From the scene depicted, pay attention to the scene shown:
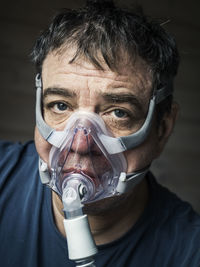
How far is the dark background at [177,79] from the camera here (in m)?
2.64

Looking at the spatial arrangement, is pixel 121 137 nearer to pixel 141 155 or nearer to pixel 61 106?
pixel 141 155

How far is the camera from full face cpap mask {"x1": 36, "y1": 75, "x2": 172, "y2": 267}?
4.69ft

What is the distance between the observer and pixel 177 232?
1.80 m

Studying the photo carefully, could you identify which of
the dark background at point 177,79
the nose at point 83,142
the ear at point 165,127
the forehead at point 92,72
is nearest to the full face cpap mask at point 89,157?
the nose at point 83,142

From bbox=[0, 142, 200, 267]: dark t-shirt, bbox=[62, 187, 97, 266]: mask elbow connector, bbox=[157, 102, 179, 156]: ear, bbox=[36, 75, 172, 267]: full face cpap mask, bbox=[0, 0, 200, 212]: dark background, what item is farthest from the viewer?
bbox=[0, 0, 200, 212]: dark background

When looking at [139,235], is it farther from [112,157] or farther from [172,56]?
[172,56]

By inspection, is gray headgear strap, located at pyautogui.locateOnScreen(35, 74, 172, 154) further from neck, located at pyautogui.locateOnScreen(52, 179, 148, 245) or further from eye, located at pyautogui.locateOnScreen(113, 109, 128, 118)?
neck, located at pyautogui.locateOnScreen(52, 179, 148, 245)

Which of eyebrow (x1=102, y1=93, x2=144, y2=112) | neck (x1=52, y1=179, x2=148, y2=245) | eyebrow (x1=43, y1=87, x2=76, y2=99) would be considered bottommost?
neck (x1=52, y1=179, x2=148, y2=245)

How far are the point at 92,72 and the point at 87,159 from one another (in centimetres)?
30

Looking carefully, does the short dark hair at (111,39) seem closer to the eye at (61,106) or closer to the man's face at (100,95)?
the man's face at (100,95)

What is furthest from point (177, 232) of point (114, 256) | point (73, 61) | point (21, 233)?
point (73, 61)

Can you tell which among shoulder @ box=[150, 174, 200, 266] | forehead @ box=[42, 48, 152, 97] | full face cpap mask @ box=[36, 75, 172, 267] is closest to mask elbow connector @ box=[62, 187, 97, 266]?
full face cpap mask @ box=[36, 75, 172, 267]

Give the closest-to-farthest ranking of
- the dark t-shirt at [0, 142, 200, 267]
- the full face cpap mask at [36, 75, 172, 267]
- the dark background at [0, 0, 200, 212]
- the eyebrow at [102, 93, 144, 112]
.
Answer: the full face cpap mask at [36, 75, 172, 267] → the eyebrow at [102, 93, 144, 112] → the dark t-shirt at [0, 142, 200, 267] → the dark background at [0, 0, 200, 212]

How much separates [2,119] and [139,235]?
132cm
